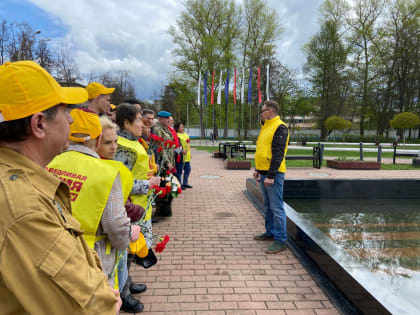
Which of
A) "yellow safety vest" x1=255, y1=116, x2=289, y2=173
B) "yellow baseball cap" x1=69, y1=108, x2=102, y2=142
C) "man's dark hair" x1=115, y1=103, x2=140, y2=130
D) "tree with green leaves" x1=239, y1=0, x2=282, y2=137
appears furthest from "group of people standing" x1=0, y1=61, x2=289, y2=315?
"tree with green leaves" x1=239, y1=0, x2=282, y2=137

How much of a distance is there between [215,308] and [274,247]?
1.61 m

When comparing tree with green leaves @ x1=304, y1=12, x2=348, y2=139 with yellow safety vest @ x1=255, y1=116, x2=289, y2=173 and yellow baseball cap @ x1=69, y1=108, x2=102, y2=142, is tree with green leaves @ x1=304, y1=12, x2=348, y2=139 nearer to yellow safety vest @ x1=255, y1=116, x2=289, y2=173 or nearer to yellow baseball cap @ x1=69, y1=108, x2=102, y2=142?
yellow safety vest @ x1=255, y1=116, x2=289, y2=173

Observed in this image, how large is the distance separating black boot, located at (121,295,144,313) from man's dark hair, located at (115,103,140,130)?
1.67 meters

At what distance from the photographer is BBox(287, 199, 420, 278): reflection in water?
13.2 ft

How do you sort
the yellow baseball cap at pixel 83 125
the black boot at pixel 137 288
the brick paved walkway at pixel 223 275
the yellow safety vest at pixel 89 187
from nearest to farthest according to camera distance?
the yellow safety vest at pixel 89 187 → the yellow baseball cap at pixel 83 125 → the brick paved walkway at pixel 223 275 → the black boot at pixel 137 288

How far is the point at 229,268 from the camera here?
3713 millimetres

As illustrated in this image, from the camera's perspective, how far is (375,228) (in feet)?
18.0

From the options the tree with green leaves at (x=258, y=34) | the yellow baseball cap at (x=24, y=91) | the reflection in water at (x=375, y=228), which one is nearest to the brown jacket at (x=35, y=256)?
the yellow baseball cap at (x=24, y=91)

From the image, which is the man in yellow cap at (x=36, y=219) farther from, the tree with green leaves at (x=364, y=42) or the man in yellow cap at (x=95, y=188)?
the tree with green leaves at (x=364, y=42)

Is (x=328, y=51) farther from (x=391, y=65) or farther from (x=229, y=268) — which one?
(x=229, y=268)

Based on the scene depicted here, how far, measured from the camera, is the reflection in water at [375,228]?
13.2ft

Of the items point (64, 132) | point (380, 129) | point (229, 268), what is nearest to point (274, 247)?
point (229, 268)

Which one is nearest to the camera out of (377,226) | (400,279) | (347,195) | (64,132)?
(64,132)

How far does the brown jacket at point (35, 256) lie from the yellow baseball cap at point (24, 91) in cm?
14
